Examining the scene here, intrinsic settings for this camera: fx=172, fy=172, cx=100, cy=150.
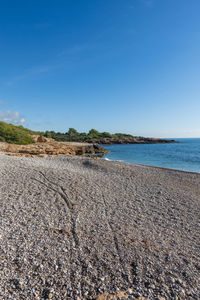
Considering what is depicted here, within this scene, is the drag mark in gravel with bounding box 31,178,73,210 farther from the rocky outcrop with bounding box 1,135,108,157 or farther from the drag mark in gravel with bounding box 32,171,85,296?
the rocky outcrop with bounding box 1,135,108,157

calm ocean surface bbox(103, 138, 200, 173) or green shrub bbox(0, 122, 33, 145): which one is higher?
green shrub bbox(0, 122, 33, 145)

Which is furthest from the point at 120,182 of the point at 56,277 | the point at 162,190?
the point at 56,277

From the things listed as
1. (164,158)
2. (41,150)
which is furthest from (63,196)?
(164,158)

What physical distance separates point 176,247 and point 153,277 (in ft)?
5.49

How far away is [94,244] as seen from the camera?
5.21 meters

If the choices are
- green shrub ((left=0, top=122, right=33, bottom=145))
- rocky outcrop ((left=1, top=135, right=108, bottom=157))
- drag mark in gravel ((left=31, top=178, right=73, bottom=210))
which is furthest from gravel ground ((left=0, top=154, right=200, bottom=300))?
green shrub ((left=0, top=122, right=33, bottom=145))

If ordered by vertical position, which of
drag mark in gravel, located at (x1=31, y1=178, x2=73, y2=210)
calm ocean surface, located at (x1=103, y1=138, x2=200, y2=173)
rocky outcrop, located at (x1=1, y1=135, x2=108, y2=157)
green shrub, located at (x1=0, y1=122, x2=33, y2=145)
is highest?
green shrub, located at (x1=0, y1=122, x2=33, y2=145)

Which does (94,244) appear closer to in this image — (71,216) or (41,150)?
(71,216)

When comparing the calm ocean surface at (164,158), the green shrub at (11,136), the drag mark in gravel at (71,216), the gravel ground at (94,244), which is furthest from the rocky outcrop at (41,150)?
the gravel ground at (94,244)

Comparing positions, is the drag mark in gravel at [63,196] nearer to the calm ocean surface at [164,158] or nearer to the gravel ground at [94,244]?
the gravel ground at [94,244]

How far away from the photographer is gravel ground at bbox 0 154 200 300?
147 inches

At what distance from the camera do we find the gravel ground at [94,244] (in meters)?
3.72

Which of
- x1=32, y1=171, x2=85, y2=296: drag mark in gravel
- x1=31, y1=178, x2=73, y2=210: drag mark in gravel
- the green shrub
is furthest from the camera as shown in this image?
the green shrub

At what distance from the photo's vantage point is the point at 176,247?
5.35 metres
